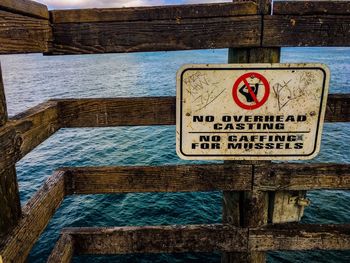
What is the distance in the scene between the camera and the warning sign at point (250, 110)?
7.30 feet

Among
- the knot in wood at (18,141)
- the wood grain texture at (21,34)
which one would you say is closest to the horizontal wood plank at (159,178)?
the knot in wood at (18,141)

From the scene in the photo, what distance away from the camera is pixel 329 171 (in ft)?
8.20

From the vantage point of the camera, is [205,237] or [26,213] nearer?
[26,213]

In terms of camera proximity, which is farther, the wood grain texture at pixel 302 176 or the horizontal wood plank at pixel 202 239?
the horizontal wood plank at pixel 202 239

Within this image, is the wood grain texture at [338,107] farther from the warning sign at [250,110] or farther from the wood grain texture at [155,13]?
the wood grain texture at [155,13]

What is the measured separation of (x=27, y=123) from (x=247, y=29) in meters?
1.68

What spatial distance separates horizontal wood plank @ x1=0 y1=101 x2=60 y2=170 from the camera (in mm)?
1577

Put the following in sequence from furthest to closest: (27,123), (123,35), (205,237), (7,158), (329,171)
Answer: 1. (205,237)
2. (329,171)
3. (123,35)
4. (27,123)
5. (7,158)

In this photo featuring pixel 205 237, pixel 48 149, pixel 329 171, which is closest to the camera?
pixel 329 171

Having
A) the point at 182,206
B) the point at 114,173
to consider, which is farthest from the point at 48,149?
the point at 114,173

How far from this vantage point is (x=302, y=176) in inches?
99.3

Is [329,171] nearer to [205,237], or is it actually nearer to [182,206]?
[205,237]

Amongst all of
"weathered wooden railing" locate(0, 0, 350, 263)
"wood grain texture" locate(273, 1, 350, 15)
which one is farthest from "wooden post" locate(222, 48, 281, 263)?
"wood grain texture" locate(273, 1, 350, 15)

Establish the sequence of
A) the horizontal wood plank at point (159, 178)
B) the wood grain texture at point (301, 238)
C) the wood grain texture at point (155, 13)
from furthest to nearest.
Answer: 1. the wood grain texture at point (301, 238)
2. the horizontal wood plank at point (159, 178)
3. the wood grain texture at point (155, 13)
